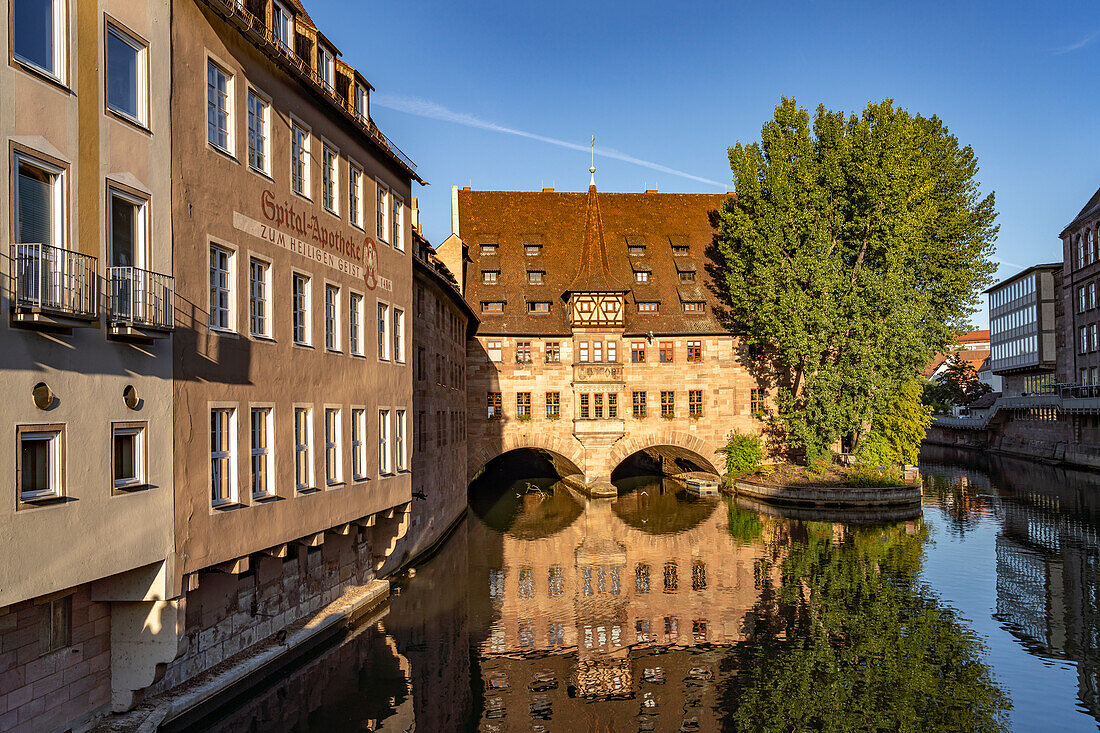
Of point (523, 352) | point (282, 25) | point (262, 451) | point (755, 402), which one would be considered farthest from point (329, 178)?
point (755, 402)

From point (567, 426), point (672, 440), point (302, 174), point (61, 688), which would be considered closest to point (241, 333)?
point (302, 174)

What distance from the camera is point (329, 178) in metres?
18.2

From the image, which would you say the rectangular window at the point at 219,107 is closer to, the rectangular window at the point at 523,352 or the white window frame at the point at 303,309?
the white window frame at the point at 303,309

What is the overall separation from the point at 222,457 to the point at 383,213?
9531mm

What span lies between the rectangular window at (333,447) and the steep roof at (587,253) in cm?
2880

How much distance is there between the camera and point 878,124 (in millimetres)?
41844

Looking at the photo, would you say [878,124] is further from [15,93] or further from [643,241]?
[15,93]

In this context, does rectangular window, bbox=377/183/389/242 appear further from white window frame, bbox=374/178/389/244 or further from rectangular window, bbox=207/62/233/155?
rectangular window, bbox=207/62/233/155

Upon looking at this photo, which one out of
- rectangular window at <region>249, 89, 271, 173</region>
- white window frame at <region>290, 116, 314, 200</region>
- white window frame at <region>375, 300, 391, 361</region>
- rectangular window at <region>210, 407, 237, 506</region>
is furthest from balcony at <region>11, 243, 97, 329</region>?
white window frame at <region>375, 300, 391, 361</region>

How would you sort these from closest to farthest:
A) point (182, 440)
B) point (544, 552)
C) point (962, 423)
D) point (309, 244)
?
point (182, 440) < point (309, 244) < point (544, 552) < point (962, 423)

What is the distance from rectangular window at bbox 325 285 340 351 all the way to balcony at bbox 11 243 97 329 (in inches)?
291

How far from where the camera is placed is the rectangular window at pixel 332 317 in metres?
17.7

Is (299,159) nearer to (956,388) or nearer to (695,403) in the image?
(695,403)

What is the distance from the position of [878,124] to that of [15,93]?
132 ft
